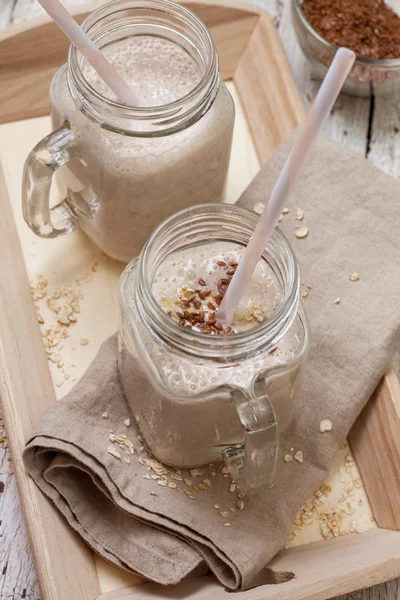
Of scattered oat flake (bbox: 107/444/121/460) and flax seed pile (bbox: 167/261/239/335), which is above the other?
flax seed pile (bbox: 167/261/239/335)

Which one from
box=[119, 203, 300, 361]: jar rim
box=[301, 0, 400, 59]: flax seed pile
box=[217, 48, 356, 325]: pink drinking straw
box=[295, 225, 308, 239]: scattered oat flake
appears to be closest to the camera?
box=[217, 48, 356, 325]: pink drinking straw

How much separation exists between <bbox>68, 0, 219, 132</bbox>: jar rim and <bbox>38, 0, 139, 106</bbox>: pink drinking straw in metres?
0.02

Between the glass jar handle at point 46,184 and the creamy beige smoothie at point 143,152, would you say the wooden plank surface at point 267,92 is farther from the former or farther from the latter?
the glass jar handle at point 46,184

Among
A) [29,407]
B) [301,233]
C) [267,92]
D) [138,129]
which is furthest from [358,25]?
[29,407]

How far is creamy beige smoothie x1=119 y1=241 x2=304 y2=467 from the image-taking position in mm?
837

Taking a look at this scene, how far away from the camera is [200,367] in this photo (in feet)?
2.78

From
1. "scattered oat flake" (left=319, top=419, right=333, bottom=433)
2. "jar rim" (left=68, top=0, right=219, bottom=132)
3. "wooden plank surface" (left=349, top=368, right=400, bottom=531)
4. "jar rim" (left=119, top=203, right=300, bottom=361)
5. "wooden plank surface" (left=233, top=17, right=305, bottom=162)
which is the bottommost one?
"wooden plank surface" (left=349, top=368, right=400, bottom=531)

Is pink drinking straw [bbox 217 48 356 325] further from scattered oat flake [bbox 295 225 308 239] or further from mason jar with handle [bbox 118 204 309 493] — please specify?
scattered oat flake [bbox 295 225 308 239]

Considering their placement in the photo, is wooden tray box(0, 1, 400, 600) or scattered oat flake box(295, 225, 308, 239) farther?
scattered oat flake box(295, 225, 308, 239)

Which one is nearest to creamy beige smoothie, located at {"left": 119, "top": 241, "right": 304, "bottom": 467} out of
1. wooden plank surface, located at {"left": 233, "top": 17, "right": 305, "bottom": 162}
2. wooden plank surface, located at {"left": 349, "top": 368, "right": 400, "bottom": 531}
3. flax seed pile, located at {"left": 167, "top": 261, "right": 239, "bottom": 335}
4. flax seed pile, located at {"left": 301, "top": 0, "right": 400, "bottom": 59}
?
flax seed pile, located at {"left": 167, "top": 261, "right": 239, "bottom": 335}

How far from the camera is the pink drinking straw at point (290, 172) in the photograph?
63 centimetres

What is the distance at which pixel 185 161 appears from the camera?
945 mm

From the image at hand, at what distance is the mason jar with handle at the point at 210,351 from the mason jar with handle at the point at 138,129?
0.30 feet

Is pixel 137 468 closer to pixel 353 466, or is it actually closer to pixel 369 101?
pixel 353 466
